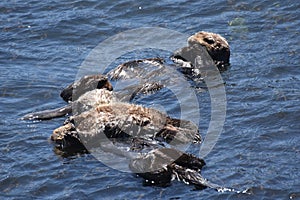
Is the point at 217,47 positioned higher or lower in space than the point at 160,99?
higher

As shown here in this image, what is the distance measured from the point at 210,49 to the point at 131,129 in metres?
3.23

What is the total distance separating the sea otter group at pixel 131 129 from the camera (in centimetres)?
781

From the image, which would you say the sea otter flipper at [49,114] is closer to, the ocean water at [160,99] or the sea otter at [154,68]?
the ocean water at [160,99]

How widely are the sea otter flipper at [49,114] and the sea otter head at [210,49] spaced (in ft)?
8.13

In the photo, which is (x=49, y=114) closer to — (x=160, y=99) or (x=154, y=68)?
(x=160, y=99)

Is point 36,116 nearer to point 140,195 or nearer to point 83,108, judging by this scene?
point 83,108

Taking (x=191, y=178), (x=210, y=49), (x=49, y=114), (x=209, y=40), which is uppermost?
(x=209, y=40)

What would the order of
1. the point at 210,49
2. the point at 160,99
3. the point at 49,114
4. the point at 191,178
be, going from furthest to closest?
the point at 210,49, the point at 160,99, the point at 49,114, the point at 191,178

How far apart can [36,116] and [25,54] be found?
2974 mm

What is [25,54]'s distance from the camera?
12.6 m

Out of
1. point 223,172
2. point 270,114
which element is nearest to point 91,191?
point 223,172

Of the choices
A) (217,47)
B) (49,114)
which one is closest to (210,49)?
(217,47)

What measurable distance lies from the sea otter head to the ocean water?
0.22 meters

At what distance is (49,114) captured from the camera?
9.89 m
